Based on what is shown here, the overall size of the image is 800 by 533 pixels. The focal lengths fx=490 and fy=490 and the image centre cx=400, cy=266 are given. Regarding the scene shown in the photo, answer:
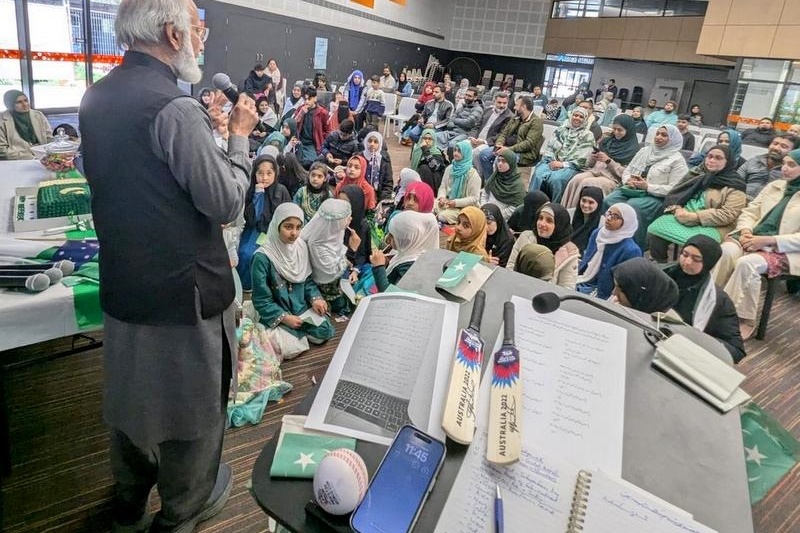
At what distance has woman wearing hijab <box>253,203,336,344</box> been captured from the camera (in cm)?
266

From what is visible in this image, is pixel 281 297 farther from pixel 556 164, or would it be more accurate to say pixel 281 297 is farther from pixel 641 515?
→ pixel 556 164

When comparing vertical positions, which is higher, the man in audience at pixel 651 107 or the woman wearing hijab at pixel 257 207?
the man in audience at pixel 651 107

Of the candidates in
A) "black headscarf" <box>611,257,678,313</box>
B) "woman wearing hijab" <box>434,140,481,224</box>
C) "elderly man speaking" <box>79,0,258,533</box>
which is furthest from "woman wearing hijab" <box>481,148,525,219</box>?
"elderly man speaking" <box>79,0,258,533</box>

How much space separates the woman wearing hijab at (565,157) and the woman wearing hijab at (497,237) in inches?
60.3

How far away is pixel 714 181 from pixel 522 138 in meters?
2.05

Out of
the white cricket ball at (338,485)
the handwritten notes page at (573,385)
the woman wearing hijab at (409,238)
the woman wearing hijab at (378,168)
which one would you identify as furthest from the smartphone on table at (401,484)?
the woman wearing hijab at (378,168)

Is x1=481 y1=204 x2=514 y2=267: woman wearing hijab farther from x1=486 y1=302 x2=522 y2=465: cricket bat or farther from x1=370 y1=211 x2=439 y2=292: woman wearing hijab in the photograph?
x1=486 y1=302 x2=522 y2=465: cricket bat

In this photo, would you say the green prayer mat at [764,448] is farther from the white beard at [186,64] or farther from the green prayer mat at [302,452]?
the white beard at [186,64]

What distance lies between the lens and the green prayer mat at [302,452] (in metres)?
0.62

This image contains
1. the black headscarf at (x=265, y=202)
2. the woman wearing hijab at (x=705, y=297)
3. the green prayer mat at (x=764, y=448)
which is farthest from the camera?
the black headscarf at (x=265, y=202)

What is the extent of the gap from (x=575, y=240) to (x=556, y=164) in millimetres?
1298

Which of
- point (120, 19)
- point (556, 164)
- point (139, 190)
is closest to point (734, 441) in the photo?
point (139, 190)

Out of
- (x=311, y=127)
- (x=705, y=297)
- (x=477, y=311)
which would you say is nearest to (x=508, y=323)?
(x=477, y=311)

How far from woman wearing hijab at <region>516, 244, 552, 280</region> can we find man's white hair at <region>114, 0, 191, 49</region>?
214 cm
